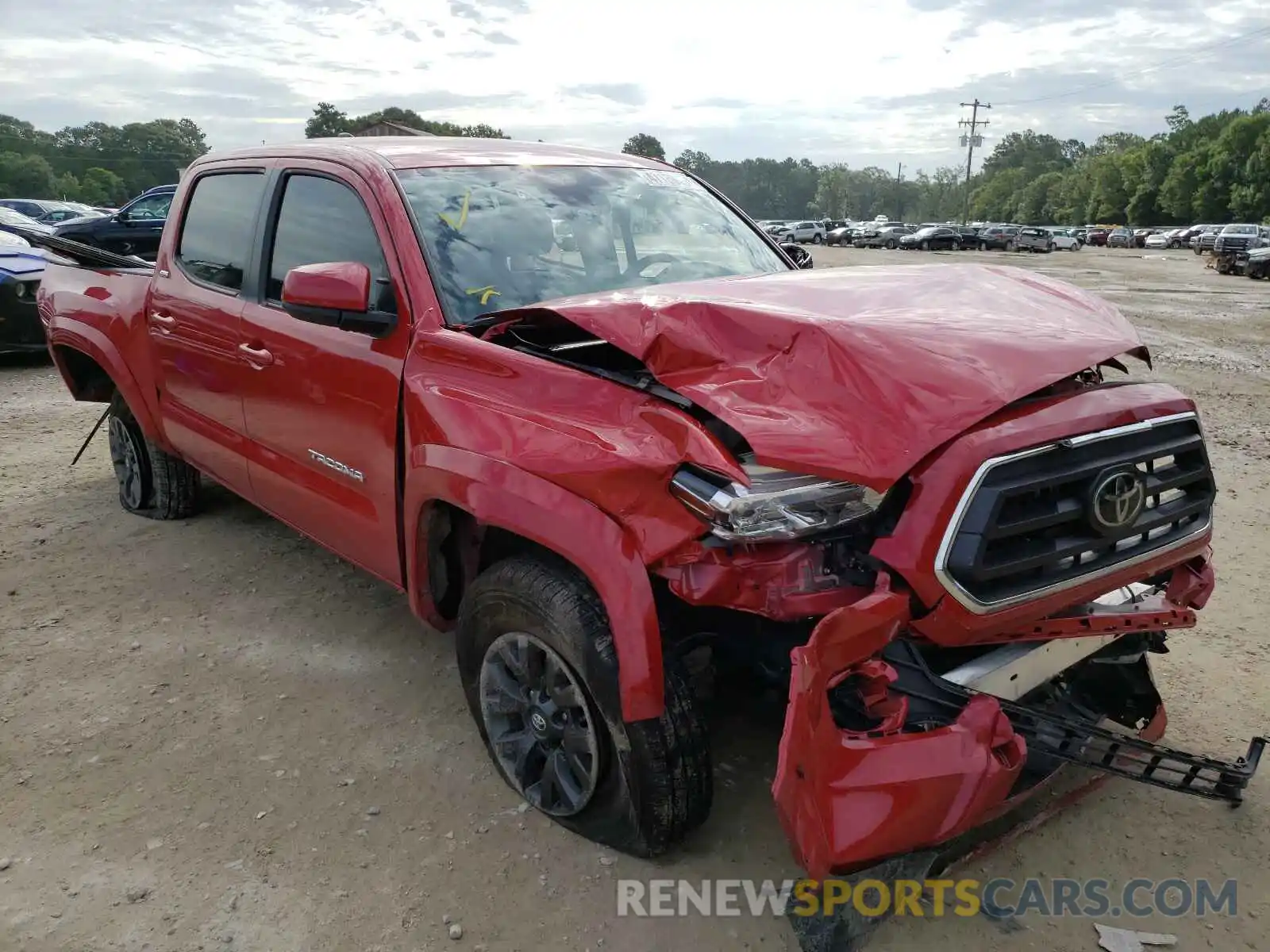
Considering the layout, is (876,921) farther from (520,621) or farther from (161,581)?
(161,581)

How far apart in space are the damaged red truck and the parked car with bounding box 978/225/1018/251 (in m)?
48.4

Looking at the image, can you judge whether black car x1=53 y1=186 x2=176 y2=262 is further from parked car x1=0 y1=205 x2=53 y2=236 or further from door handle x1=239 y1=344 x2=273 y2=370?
door handle x1=239 y1=344 x2=273 y2=370

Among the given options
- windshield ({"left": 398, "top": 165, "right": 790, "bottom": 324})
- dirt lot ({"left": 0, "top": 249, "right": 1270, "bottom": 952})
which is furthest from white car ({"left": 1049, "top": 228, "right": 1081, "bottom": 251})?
windshield ({"left": 398, "top": 165, "right": 790, "bottom": 324})

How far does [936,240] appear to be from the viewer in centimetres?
4616

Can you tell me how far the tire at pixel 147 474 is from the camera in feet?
17.0

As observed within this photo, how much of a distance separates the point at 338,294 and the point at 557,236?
86cm

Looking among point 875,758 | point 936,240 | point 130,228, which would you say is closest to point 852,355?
point 875,758

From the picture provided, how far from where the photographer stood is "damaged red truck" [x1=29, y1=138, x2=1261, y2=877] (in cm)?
204

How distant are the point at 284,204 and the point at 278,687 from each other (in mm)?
1899

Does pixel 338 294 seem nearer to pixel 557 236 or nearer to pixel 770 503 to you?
pixel 557 236

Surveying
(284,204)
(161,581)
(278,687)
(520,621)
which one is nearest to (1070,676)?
(520,621)

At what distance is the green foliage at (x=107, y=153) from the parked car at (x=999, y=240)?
71372mm

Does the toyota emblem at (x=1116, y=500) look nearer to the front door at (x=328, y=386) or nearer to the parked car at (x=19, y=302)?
the front door at (x=328, y=386)

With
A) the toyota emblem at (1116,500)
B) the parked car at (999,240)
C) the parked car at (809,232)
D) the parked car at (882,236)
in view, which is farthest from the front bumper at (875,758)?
the parked car at (809,232)
